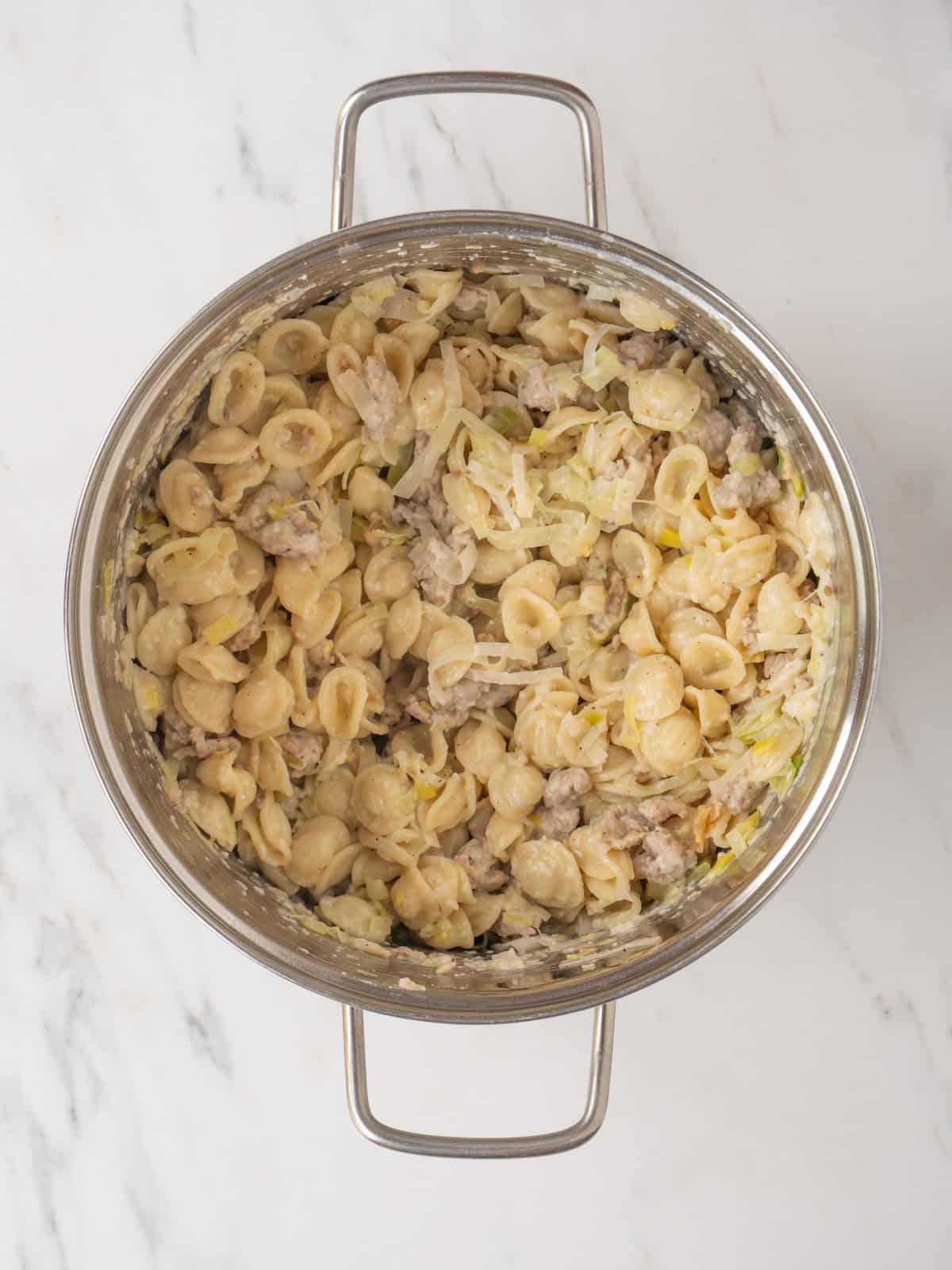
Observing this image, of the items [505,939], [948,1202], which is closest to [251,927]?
[505,939]

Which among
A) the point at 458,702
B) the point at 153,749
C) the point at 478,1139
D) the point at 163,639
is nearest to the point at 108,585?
the point at 163,639

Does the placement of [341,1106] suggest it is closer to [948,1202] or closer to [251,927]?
[251,927]

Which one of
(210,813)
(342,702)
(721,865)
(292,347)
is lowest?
(721,865)

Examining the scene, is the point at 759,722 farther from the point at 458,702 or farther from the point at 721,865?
the point at 458,702

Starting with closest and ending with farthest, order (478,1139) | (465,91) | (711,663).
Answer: (465,91)
(478,1139)
(711,663)

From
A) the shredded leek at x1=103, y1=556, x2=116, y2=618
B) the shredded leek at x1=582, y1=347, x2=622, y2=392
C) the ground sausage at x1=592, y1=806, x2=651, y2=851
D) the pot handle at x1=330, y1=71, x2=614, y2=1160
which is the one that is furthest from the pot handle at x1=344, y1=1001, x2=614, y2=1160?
the shredded leek at x1=582, y1=347, x2=622, y2=392

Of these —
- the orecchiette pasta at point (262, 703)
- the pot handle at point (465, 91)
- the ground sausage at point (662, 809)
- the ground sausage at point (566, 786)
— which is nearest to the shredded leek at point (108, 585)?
the orecchiette pasta at point (262, 703)

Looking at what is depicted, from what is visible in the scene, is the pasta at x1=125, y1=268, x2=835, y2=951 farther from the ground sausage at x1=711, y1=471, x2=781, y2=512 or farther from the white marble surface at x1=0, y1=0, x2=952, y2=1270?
the white marble surface at x1=0, y1=0, x2=952, y2=1270
